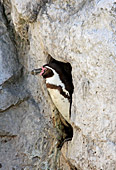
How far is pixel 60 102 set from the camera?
7.66 feet

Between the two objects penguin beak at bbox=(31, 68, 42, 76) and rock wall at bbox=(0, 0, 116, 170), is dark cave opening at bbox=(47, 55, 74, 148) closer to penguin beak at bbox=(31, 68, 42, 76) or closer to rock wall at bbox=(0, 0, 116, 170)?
rock wall at bbox=(0, 0, 116, 170)

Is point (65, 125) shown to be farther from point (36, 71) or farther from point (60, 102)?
point (36, 71)

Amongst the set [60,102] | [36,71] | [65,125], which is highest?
[36,71]

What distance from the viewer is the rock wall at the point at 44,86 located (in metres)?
1.82

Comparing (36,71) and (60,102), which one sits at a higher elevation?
(36,71)

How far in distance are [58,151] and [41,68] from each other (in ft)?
1.97

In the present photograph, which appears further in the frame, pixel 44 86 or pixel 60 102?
pixel 44 86

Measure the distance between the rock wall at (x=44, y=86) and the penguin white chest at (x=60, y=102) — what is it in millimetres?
125

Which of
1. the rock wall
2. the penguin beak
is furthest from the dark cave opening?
the penguin beak

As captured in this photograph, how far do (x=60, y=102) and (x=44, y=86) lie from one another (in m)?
0.20

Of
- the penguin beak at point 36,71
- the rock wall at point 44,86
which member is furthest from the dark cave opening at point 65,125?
the penguin beak at point 36,71

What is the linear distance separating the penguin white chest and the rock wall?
12 cm

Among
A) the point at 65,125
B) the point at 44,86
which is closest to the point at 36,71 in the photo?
the point at 44,86

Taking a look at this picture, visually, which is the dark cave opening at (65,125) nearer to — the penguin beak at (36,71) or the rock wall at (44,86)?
the rock wall at (44,86)
